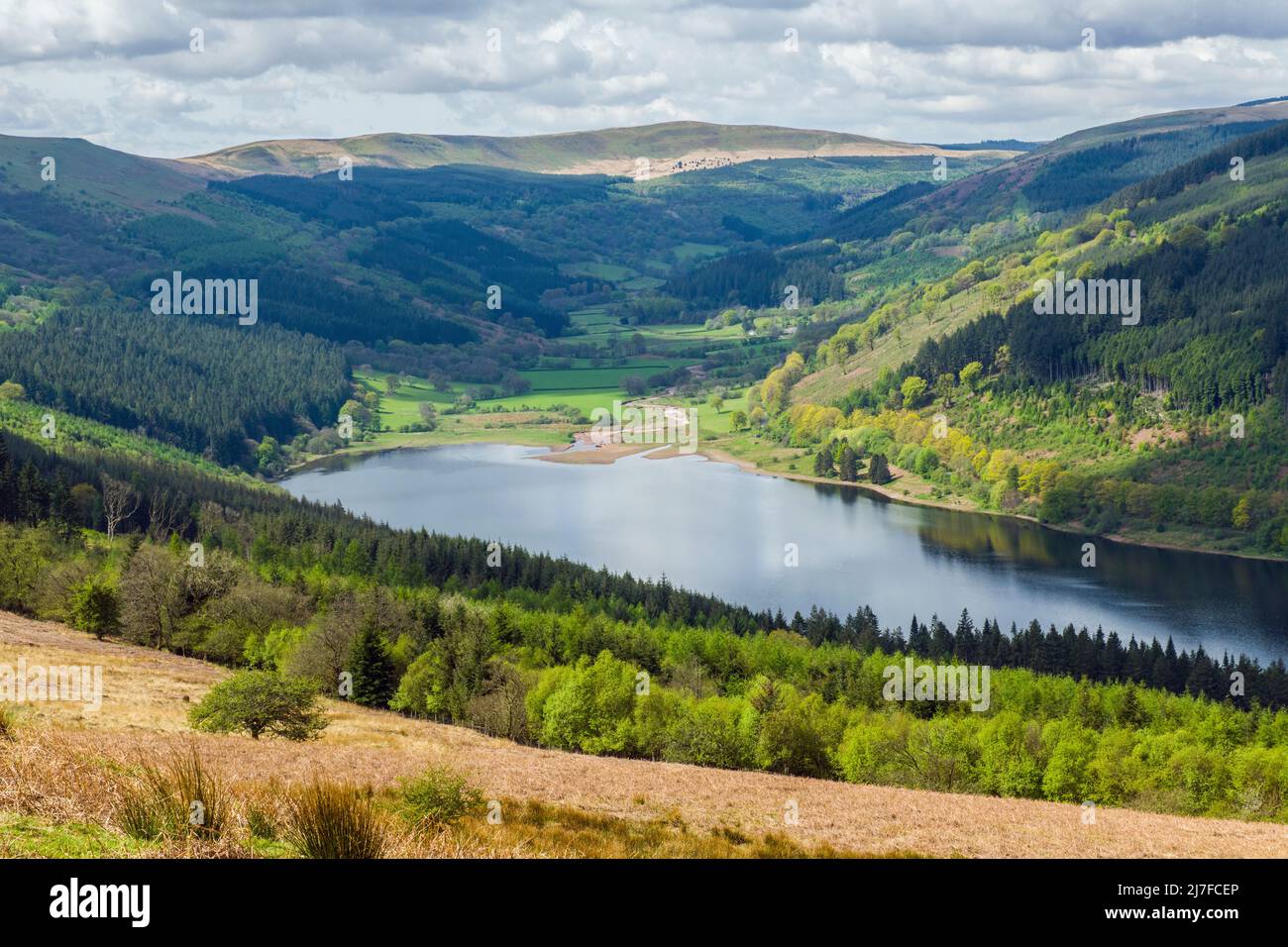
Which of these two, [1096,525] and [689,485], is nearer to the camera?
[1096,525]

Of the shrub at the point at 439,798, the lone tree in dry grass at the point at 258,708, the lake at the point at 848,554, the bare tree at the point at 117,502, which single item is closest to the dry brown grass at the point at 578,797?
the shrub at the point at 439,798

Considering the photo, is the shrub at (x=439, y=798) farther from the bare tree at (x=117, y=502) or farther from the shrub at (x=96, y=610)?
the bare tree at (x=117, y=502)

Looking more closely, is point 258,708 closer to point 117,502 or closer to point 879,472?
point 117,502

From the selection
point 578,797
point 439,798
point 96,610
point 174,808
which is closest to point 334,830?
point 174,808

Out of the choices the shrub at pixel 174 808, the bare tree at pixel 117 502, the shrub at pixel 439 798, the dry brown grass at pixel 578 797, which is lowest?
the dry brown grass at pixel 578 797

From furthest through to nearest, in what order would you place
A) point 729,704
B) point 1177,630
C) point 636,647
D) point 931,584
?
point 931,584, point 1177,630, point 636,647, point 729,704
